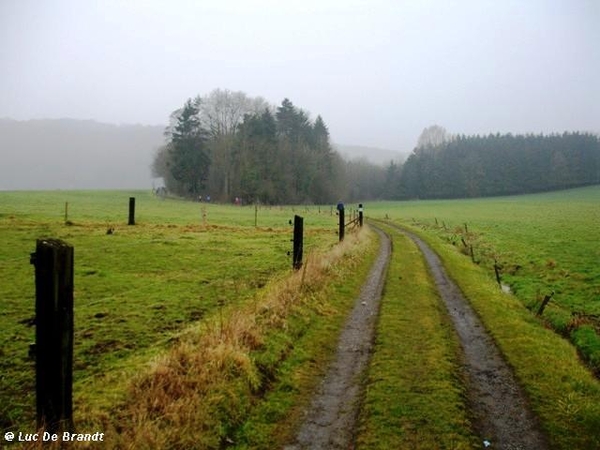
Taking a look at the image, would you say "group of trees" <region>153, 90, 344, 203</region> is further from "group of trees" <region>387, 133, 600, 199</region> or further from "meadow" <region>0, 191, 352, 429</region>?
"meadow" <region>0, 191, 352, 429</region>

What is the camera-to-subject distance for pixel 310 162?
10250cm

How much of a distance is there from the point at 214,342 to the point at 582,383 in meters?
7.26

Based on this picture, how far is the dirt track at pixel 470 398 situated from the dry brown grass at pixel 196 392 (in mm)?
1210

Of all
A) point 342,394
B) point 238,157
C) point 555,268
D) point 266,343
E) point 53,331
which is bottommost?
point 342,394

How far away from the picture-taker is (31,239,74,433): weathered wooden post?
15.9 feet

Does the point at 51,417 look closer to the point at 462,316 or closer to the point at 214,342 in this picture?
the point at 214,342

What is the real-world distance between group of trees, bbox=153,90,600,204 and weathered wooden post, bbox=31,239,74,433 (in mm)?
86671

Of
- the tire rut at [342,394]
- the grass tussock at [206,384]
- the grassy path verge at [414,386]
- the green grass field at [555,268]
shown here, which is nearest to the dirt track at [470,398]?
the tire rut at [342,394]

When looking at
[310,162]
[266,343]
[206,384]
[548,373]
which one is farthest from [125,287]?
[310,162]

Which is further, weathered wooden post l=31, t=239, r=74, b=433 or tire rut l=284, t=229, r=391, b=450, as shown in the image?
tire rut l=284, t=229, r=391, b=450

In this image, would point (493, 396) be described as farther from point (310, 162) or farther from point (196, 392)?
point (310, 162)

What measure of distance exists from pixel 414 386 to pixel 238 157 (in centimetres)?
8772

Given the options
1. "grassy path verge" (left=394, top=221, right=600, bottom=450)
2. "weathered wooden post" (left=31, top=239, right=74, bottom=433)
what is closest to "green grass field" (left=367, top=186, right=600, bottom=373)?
"grassy path verge" (left=394, top=221, right=600, bottom=450)

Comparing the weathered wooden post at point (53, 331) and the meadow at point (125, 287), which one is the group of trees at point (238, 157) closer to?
the meadow at point (125, 287)
